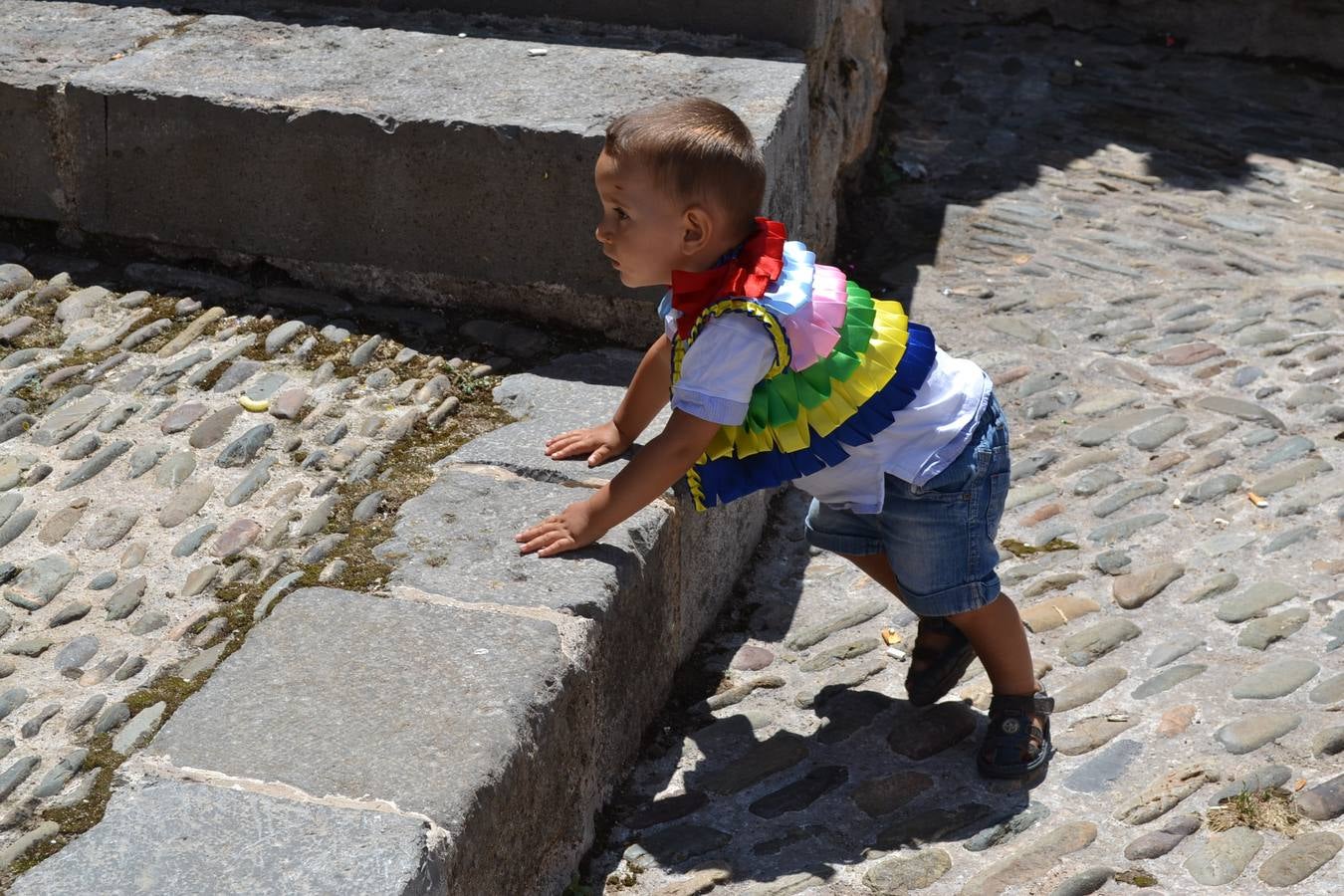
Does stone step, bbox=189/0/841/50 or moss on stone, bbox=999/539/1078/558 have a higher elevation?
stone step, bbox=189/0/841/50

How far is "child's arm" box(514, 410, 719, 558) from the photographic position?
264cm

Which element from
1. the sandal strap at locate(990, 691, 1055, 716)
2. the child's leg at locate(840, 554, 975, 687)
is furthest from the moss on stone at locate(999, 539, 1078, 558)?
the sandal strap at locate(990, 691, 1055, 716)

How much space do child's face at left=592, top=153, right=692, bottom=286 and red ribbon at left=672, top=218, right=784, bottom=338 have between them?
47 mm

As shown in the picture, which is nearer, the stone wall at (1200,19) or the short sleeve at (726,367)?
the short sleeve at (726,367)

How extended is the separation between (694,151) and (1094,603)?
1.59m

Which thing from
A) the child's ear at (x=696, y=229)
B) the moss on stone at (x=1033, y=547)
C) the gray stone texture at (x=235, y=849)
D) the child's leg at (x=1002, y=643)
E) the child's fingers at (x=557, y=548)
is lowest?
the moss on stone at (x=1033, y=547)

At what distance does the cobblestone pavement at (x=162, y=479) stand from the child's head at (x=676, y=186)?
30.2 inches

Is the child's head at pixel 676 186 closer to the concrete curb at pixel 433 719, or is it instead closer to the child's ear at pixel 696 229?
the child's ear at pixel 696 229

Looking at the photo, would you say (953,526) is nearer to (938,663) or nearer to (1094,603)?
(938,663)

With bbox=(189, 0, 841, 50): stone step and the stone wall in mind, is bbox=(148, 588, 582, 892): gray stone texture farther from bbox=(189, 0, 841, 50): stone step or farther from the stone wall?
the stone wall

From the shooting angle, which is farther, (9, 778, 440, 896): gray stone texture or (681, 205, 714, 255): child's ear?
(681, 205, 714, 255): child's ear

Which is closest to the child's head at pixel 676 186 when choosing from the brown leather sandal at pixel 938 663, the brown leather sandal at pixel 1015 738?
the brown leather sandal at pixel 938 663

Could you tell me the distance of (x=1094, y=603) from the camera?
137 inches

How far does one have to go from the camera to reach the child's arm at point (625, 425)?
3047 millimetres
